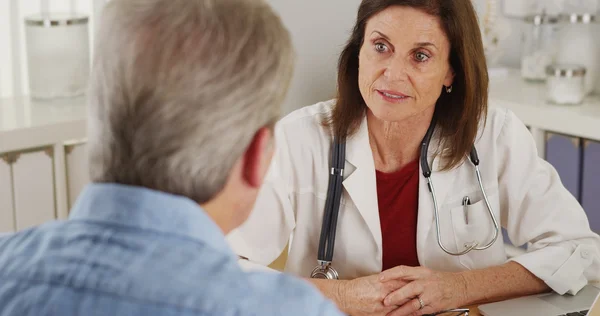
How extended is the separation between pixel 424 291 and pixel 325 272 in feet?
0.76

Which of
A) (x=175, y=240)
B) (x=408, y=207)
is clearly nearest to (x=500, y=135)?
(x=408, y=207)

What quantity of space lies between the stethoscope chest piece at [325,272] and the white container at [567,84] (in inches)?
61.0

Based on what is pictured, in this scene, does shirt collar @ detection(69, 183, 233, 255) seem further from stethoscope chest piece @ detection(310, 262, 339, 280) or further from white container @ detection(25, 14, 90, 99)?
white container @ detection(25, 14, 90, 99)

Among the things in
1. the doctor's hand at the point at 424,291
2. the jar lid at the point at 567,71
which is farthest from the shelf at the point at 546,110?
the doctor's hand at the point at 424,291

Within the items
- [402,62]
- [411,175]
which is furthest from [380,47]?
[411,175]

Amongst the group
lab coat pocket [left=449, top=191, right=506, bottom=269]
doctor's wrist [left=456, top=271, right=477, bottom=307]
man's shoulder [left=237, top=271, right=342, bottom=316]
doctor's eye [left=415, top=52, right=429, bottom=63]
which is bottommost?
doctor's wrist [left=456, top=271, right=477, bottom=307]

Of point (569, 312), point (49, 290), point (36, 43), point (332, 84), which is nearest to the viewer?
point (49, 290)

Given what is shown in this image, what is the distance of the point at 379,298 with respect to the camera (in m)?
1.68

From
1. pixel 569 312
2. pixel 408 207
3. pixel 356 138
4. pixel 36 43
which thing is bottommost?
pixel 569 312

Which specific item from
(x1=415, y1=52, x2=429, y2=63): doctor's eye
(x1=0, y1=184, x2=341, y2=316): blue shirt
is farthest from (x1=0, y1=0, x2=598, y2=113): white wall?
(x1=0, y1=184, x2=341, y2=316): blue shirt

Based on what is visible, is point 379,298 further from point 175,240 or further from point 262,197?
point 175,240

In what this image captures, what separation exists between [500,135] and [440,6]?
332mm

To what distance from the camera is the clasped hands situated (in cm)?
167

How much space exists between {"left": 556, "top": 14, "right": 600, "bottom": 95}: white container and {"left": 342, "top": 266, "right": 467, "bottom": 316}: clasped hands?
1.71 metres
